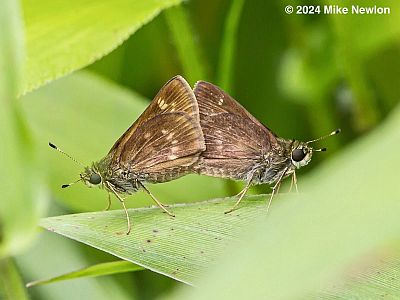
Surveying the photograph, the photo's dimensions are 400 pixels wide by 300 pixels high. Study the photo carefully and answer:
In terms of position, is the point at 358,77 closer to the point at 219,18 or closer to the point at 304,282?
the point at 219,18

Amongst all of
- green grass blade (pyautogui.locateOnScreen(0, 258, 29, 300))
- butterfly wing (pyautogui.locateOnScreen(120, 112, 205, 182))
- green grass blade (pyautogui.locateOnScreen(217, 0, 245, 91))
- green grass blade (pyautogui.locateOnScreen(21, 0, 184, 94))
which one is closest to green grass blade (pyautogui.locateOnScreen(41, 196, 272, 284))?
green grass blade (pyautogui.locateOnScreen(0, 258, 29, 300))

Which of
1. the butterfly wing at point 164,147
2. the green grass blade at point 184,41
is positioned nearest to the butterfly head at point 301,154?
the butterfly wing at point 164,147

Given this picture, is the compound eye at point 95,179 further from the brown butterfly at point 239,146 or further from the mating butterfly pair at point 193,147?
the brown butterfly at point 239,146

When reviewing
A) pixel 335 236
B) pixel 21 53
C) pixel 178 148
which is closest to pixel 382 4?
pixel 178 148

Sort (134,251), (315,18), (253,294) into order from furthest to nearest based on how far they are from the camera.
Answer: (315,18), (134,251), (253,294)

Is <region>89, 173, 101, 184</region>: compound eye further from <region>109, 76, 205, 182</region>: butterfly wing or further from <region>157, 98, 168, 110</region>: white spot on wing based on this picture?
<region>157, 98, 168, 110</region>: white spot on wing
